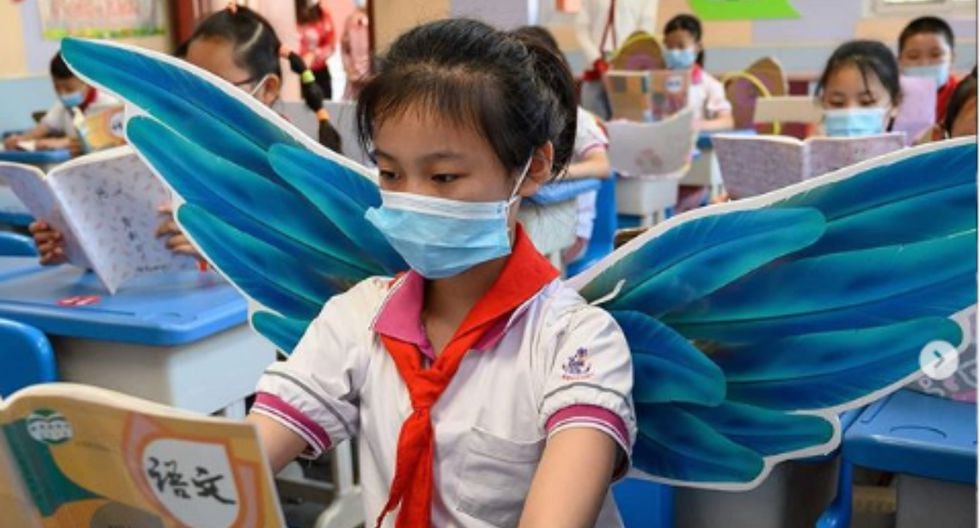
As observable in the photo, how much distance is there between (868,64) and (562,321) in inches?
67.2

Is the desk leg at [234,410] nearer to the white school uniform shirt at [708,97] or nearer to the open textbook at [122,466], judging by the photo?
the open textbook at [122,466]

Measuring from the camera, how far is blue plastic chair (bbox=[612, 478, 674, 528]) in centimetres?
132

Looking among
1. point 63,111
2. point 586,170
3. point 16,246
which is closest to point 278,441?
point 16,246

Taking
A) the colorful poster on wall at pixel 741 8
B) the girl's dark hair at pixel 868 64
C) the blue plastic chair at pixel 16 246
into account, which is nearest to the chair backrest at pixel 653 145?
the girl's dark hair at pixel 868 64

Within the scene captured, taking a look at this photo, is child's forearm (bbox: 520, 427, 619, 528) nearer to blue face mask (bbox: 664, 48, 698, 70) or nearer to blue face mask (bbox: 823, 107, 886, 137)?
blue face mask (bbox: 823, 107, 886, 137)

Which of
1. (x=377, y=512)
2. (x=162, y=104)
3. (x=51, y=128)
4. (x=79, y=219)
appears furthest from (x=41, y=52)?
(x=377, y=512)

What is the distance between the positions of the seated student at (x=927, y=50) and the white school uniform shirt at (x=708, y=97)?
2.95 feet

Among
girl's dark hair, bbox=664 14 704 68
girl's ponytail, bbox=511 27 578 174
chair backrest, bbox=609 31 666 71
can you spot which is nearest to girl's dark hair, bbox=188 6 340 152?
girl's ponytail, bbox=511 27 578 174

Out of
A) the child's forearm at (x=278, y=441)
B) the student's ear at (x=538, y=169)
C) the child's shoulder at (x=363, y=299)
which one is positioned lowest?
the child's forearm at (x=278, y=441)

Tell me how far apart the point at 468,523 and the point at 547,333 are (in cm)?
19

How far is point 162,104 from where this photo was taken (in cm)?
125

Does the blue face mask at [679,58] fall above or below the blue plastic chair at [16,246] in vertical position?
above

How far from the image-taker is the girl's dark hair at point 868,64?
239cm

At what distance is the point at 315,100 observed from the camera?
81.4 inches
